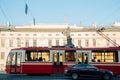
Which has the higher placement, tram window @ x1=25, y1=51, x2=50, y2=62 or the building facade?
the building facade

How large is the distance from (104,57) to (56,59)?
524 cm

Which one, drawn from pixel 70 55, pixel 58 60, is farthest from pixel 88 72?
pixel 58 60

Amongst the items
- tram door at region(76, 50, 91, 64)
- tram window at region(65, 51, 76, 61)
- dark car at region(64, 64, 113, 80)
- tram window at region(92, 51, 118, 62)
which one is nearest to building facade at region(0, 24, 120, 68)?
tram window at region(65, 51, 76, 61)

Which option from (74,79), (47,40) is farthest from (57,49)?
(47,40)

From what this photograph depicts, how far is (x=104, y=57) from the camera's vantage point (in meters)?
31.6

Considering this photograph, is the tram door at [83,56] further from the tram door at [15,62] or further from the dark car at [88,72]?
the tram door at [15,62]

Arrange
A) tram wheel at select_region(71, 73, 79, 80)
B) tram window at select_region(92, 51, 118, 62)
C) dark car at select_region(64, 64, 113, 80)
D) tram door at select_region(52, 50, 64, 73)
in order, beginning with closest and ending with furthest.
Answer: dark car at select_region(64, 64, 113, 80) → tram wheel at select_region(71, 73, 79, 80) → tram window at select_region(92, 51, 118, 62) → tram door at select_region(52, 50, 64, 73)

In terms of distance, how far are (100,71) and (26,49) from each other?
30.3 feet

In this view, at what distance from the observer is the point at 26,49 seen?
3250cm

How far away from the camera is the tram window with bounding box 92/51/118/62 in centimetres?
3152

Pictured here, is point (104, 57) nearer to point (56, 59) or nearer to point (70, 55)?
point (70, 55)

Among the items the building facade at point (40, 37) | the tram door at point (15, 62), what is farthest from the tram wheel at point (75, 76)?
the building facade at point (40, 37)

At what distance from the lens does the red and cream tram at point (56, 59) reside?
31594 mm

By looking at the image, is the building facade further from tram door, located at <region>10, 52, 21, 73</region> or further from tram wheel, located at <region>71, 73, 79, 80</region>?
tram wheel, located at <region>71, 73, 79, 80</region>
